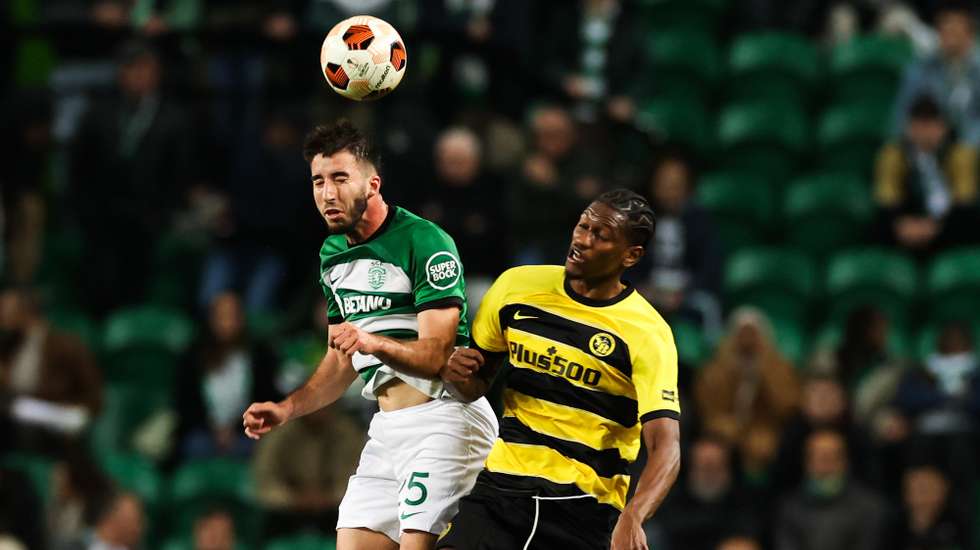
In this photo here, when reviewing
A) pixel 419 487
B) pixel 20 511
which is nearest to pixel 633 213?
pixel 419 487

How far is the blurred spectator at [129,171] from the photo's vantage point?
12094 millimetres

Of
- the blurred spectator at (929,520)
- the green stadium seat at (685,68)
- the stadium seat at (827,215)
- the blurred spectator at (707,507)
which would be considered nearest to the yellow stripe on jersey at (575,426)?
the blurred spectator at (707,507)

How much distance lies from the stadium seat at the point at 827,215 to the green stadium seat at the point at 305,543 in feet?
13.9

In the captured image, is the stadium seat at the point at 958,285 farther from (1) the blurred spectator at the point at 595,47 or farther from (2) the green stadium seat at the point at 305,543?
(2) the green stadium seat at the point at 305,543

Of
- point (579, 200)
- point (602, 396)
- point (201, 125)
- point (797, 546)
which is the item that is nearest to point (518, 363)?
point (602, 396)

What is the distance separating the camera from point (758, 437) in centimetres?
1079

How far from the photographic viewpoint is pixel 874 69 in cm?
1309

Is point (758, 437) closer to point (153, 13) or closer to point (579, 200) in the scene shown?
point (579, 200)

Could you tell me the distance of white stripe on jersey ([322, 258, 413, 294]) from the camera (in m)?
6.00

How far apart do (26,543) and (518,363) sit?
5.87 m

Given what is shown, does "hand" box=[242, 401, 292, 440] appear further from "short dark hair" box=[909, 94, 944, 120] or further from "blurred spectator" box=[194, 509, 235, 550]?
"short dark hair" box=[909, 94, 944, 120]

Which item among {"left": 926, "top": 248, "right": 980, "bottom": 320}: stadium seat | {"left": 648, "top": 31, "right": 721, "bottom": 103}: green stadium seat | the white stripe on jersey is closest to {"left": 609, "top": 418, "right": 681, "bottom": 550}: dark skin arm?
the white stripe on jersey

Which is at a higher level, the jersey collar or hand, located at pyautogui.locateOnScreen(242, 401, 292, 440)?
the jersey collar

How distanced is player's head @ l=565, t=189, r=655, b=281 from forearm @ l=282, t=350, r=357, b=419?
99cm
